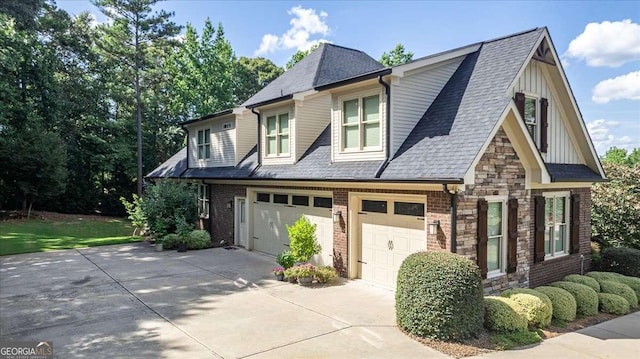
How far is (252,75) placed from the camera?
37812mm

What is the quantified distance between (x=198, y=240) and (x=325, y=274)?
7.69 metres

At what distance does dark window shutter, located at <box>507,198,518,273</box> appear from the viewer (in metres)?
9.68

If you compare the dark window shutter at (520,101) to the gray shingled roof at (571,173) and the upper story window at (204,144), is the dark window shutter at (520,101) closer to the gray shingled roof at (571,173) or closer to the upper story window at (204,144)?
the gray shingled roof at (571,173)

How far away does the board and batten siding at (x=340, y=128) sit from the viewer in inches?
414

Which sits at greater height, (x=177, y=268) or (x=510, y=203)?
(x=510, y=203)

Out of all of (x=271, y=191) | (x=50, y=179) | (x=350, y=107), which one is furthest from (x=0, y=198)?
(x=350, y=107)

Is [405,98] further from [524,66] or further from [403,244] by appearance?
[403,244]

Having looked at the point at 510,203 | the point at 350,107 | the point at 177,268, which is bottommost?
the point at 177,268

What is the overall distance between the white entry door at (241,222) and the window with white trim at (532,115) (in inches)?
417

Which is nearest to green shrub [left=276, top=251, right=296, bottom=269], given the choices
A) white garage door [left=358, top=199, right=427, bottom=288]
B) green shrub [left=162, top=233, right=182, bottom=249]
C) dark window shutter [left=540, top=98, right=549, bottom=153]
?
white garage door [left=358, top=199, right=427, bottom=288]

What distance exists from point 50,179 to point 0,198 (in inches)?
146

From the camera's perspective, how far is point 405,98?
421 inches

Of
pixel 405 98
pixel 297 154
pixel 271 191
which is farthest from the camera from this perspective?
pixel 271 191

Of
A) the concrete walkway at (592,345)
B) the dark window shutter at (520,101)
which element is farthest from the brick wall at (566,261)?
the dark window shutter at (520,101)
